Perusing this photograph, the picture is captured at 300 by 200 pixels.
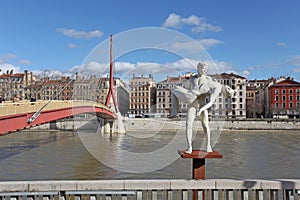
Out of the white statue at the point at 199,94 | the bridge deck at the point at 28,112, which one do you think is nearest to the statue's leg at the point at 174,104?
the white statue at the point at 199,94

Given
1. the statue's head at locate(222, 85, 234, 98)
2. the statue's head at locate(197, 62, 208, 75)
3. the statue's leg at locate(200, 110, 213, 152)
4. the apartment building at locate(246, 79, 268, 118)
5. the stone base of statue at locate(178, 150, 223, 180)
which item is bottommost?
the stone base of statue at locate(178, 150, 223, 180)

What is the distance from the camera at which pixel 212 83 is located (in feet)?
16.0

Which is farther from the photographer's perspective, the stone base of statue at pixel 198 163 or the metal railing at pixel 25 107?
the metal railing at pixel 25 107

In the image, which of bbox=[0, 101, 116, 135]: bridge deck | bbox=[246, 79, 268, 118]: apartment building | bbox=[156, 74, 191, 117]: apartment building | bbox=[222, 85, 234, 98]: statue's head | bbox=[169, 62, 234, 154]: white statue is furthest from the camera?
bbox=[246, 79, 268, 118]: apartment building

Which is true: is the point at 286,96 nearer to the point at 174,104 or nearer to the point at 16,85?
the point at 16,85

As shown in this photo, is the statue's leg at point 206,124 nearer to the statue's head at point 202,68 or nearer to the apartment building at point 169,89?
the apartment building at point 169,89

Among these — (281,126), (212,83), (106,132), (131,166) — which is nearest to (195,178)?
(212,83)

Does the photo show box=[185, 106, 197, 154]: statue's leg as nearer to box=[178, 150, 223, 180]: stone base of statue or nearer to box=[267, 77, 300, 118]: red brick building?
box=[178, 150, 223, 180]: stone base of statue

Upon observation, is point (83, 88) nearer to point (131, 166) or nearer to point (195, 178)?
point (131, 166)

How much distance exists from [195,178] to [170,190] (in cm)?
57

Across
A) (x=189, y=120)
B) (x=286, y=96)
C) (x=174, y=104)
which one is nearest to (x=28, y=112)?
(x=174, y=104)

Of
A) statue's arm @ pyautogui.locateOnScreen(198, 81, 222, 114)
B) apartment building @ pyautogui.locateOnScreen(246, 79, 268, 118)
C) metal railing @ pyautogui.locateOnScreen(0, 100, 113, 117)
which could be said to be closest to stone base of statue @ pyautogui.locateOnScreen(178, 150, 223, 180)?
statue's arm @ pyautogui.locateOnScreen(198, 81, 222, 114)

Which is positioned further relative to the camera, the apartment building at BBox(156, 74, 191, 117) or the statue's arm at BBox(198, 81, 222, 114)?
the apartment building at BBox(156, 74, 191, 117)

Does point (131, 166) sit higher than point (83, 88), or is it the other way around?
point (83, 88)
